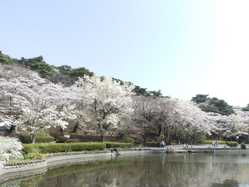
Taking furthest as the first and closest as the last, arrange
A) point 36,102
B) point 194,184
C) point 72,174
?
point 36,102 → point 72,174 → point 194,184

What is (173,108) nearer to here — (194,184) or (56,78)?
(56,78)

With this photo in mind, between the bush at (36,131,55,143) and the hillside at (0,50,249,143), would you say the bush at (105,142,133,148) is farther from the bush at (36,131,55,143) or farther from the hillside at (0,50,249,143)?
the bush at (36,131,55,143)

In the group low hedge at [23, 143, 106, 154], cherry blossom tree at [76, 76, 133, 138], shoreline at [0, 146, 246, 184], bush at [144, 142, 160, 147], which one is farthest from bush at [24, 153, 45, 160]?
bush at [144, 142, 160, 147]

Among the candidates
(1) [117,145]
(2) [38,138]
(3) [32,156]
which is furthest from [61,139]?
(3) [32,156]

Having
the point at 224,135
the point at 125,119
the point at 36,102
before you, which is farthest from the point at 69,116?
the point at 224,135

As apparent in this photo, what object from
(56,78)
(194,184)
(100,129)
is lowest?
(194,184)

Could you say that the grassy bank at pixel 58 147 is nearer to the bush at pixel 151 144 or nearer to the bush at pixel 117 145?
the bush at pixel 117 145

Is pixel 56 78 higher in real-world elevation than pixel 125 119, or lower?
higher

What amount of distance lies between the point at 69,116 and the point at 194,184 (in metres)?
21.9

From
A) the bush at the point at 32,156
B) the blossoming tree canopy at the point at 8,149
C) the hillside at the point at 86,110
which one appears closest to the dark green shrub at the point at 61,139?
the hillside at the point at 86,110

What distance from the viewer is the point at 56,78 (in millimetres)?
59312

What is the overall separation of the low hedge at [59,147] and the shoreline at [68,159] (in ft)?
2.16

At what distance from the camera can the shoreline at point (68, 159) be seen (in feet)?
68.4

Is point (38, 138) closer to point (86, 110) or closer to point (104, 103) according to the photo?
point (86, 110)
